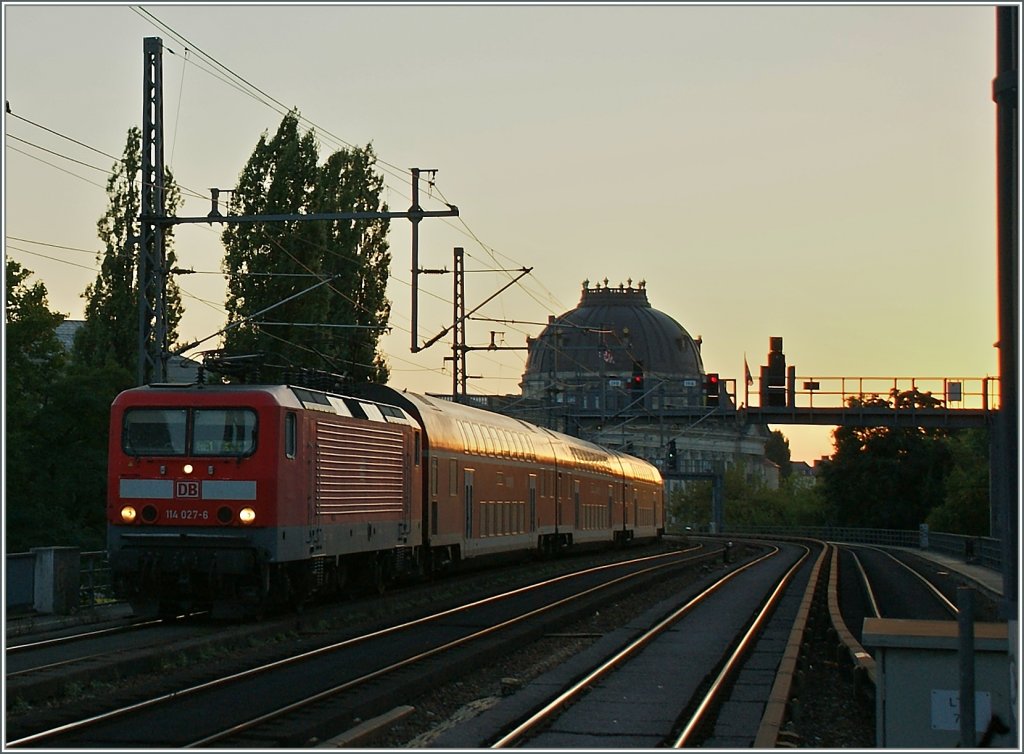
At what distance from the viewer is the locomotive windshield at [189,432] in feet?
70.2

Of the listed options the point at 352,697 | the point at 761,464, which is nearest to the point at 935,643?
the point at 352,697

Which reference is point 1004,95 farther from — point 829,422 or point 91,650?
point 829,422

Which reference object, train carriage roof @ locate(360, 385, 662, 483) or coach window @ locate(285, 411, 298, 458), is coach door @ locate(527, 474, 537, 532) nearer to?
train carriage roof @ locate(360, 385, 662, 483)

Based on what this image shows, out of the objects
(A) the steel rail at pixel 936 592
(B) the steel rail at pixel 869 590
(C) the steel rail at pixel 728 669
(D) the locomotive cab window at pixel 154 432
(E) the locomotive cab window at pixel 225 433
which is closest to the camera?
(C) the steel rail at pixel 728 669

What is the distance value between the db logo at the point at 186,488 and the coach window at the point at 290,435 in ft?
4.24

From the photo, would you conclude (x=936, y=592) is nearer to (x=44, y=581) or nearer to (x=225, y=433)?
(x=225, y=433)

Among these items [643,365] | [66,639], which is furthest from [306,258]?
[643,365]

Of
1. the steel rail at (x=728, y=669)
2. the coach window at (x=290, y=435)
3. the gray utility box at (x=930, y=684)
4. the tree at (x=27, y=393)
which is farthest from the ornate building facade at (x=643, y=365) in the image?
the gray utility box at (x=930, y=684)

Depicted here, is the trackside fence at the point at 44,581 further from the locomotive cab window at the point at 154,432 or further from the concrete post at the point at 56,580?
the locomotive cab window at the point at 154,432

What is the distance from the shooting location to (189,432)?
70.9ft

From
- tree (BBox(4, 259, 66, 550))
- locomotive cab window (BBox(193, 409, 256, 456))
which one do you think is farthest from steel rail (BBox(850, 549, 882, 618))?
tree (BBox(4, 259, 66, 550))

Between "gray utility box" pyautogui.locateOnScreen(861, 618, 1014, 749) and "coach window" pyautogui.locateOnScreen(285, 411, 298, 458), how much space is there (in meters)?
11.2

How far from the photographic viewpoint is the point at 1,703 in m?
10.9

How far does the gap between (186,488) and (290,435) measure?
1.55 metres
